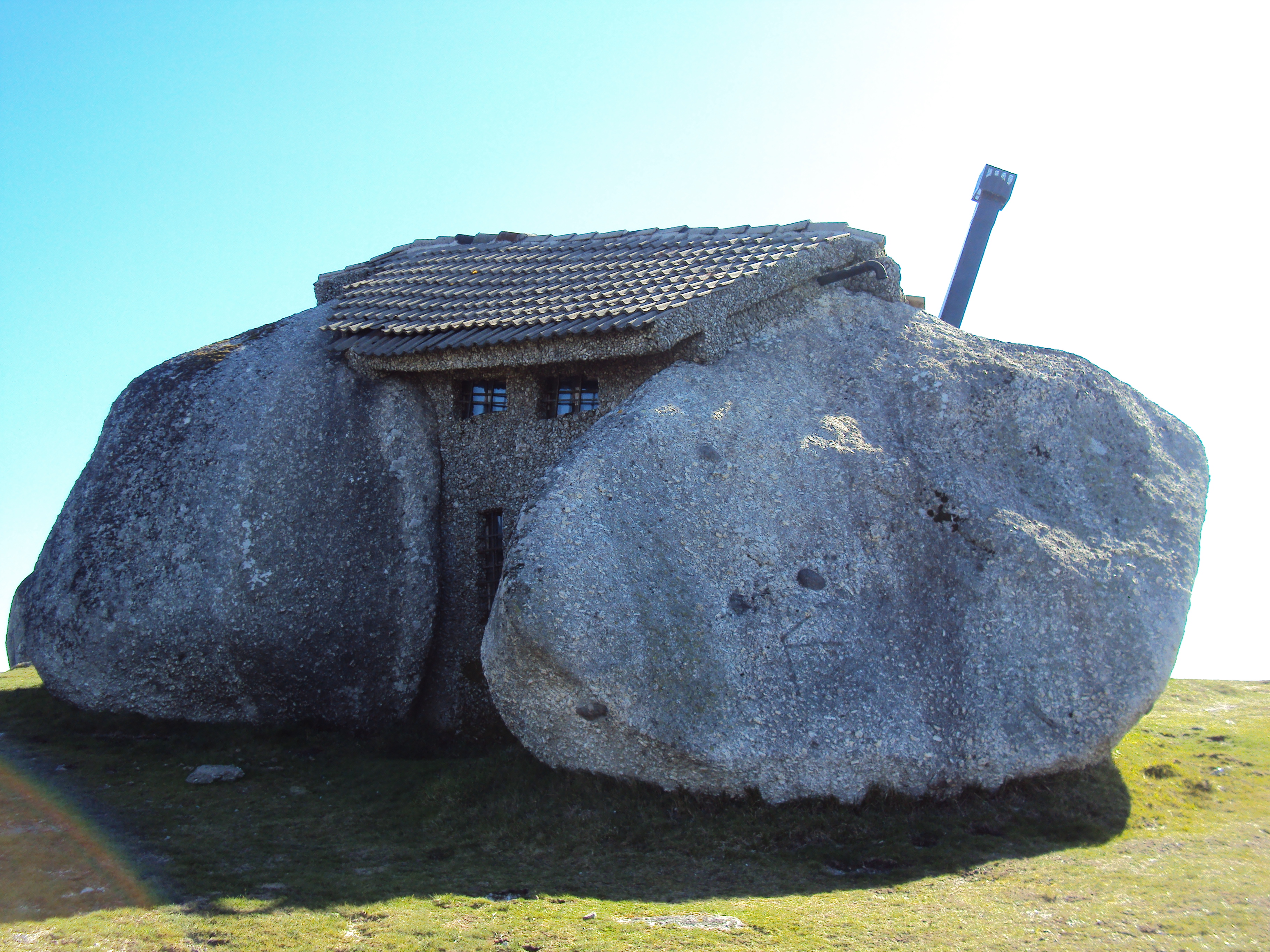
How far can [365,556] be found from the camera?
1109cm

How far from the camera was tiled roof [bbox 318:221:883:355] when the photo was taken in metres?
10.7

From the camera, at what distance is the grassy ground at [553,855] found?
617 cm

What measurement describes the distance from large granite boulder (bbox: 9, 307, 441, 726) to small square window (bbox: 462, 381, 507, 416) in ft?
2.20

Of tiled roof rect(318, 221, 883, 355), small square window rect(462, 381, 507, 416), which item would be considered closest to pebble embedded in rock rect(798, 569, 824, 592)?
tiled roof rect(318, 221, 883, 355)

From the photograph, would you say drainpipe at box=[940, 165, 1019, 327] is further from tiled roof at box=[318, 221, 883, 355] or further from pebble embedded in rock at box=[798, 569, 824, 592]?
pebble embedded in rock at box=[798, 569, 824, 592]

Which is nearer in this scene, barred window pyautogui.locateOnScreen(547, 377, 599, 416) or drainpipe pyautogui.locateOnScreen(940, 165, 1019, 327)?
barred window pyautogui.locateOnScreen(547, 377, 599, 416)

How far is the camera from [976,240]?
16.7 meters

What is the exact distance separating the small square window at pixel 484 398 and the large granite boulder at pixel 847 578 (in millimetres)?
2464

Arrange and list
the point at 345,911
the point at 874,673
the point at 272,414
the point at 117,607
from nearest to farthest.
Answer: the point at 345,911 → the point at 874,673 → the point at 117,607 → the point at 272,414

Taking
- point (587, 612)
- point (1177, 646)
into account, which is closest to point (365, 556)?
point (587, 612)

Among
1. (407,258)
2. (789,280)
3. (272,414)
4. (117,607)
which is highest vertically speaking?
(407,258)

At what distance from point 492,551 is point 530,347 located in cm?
248

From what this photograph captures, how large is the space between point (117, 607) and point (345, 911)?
5589mm

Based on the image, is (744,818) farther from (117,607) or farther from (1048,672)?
(117,607)
